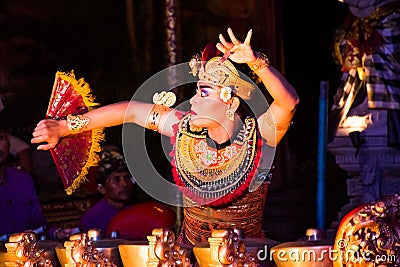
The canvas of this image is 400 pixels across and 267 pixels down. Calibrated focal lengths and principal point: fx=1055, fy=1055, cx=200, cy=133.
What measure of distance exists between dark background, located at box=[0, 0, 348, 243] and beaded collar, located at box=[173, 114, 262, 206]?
104 inches

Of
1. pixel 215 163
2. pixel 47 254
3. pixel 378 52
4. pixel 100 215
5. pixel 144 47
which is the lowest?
pixel 100 215

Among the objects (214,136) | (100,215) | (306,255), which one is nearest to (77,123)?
(214,136)

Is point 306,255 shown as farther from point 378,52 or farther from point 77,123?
point 378,52

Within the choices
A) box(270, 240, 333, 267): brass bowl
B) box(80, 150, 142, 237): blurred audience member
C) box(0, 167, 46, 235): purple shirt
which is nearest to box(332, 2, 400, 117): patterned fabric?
box(80, 150, 142, 237): blurred audience member

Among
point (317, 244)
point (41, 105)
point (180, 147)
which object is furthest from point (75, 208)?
point (317, 244)

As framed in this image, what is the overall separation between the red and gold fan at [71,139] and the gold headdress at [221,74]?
0.29 m

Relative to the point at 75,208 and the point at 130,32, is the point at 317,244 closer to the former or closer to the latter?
the point at 75,208

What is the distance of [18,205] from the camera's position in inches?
159

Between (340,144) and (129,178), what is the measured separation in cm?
103

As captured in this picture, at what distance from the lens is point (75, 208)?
16.6 ft

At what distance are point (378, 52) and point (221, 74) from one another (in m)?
1.97

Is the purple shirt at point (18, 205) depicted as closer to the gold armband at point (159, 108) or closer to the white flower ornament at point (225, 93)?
the gold armband at point (159, 108)

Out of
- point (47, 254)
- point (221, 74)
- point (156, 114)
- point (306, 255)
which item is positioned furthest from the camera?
point (156, 114)

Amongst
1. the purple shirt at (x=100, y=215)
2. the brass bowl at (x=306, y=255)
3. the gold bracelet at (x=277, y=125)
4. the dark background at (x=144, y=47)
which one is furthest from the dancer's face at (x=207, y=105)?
the dark background at (x=144, y=47)
